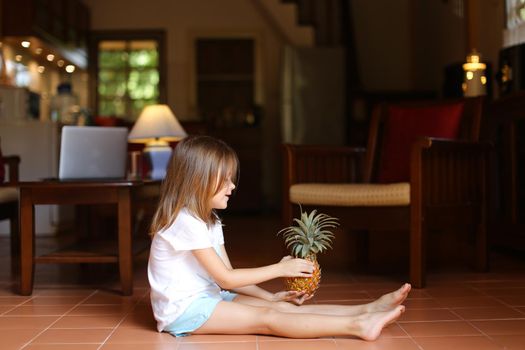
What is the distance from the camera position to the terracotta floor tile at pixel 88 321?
7.39ft

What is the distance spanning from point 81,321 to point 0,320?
1.02 ft

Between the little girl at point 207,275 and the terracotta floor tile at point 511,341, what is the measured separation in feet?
1.05

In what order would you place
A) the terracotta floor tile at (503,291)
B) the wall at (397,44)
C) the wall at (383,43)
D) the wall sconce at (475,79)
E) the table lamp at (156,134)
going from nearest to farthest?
the terracotta floor tile at (503,291) → the wall sconce at (475,79) → the table lamp at (156,134) → the wall at (397,44) → the wall at (383,43)

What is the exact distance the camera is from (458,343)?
1964 mm

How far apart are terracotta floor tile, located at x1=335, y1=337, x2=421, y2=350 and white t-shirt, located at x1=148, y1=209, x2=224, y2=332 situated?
458 mm

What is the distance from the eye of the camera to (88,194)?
2.88 meters

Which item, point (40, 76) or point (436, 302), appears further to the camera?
point (40, 76)

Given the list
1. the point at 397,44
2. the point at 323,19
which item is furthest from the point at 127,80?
the point at 397,44

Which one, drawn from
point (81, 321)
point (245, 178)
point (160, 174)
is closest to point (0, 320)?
point (81, 321)

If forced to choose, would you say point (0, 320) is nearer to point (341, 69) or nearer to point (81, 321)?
point (81, 321)

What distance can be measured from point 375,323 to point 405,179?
1731 millimetres

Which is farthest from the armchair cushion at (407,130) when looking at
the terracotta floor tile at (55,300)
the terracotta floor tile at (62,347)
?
the terracotta floor tile at (62,347)

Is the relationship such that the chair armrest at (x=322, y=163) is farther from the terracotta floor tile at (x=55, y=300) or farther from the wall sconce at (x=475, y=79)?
the terracotta floor tile at (x=55, y=300)

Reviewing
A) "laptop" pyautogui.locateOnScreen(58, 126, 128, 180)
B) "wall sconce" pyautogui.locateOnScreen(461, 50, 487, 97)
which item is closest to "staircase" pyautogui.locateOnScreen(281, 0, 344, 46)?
"wall sconce" pyautogui.locateOnScreen(461, 50, 487, 97)
